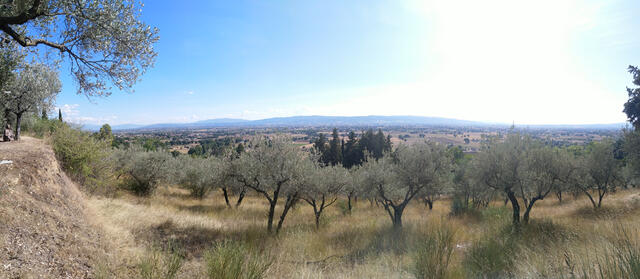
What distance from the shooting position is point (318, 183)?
642 inches

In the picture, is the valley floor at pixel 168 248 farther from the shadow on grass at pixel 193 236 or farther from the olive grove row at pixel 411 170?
the olive grove row at pixel 411 170

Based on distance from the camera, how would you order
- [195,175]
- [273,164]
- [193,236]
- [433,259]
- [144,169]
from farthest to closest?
[195,175], [144,169], [273,164], [193,236], [433,259]

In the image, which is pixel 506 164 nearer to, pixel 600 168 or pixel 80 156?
pixel 600 168

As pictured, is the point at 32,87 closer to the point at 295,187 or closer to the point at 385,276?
the point at 295,187

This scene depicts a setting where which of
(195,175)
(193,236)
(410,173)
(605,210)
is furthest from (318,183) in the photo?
(605,210)

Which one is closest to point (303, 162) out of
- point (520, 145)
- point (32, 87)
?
point (520, 145)

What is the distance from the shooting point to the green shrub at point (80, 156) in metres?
11.5

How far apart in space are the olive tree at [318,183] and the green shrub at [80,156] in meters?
11.8

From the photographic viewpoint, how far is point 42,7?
4824mm

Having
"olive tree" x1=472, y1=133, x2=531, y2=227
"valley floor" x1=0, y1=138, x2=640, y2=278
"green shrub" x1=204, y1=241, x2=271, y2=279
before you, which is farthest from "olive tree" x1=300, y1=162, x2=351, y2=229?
"olive tree" x1=472, y1=133, x2=531, y2=227

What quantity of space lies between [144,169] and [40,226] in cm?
1751

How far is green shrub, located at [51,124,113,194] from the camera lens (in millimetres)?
11539

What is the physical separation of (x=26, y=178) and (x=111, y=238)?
10.0 ft

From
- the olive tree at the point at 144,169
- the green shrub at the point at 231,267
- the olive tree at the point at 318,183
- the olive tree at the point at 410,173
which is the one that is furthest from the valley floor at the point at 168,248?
the olive tree at the point at 144,169
